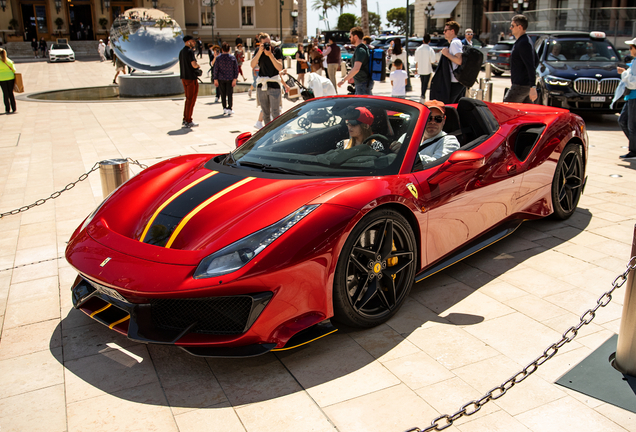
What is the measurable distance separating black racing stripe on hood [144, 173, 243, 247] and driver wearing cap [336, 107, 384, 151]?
875 mm

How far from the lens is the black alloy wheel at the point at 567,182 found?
5266 mm

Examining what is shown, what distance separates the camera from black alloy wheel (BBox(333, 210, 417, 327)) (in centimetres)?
325

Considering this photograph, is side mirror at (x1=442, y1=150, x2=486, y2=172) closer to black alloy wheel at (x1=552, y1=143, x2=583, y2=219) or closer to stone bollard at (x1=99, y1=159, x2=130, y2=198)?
black alloy wheel at (x1=552, y1=143, x2=583, y2=219)

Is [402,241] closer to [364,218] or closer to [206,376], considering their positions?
[364,218]

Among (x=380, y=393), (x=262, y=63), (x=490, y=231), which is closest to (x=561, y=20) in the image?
(x=262, y=63)

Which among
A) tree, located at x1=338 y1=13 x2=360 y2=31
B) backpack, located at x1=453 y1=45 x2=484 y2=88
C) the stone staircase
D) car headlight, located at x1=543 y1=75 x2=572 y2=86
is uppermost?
tree, located at x1=338 y1=13 x2=360 y2=31

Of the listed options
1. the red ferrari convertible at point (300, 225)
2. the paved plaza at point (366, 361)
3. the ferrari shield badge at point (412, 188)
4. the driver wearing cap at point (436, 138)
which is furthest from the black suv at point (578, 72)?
the ferrari shield badge at point (412, 188)

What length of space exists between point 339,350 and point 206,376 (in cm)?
78

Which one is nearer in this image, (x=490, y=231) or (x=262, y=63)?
(x=490, y=231)

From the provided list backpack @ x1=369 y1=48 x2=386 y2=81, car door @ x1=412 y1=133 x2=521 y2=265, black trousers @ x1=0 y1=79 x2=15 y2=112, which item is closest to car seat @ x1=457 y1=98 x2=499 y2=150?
car door @ x1=412 y1=133 x2=521 y2=265

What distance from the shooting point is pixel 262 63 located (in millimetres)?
10250

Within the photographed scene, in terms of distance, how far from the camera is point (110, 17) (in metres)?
56.3

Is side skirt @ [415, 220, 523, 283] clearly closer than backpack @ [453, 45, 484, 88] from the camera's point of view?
Yes

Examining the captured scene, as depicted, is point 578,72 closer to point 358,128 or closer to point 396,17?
point 358,128
